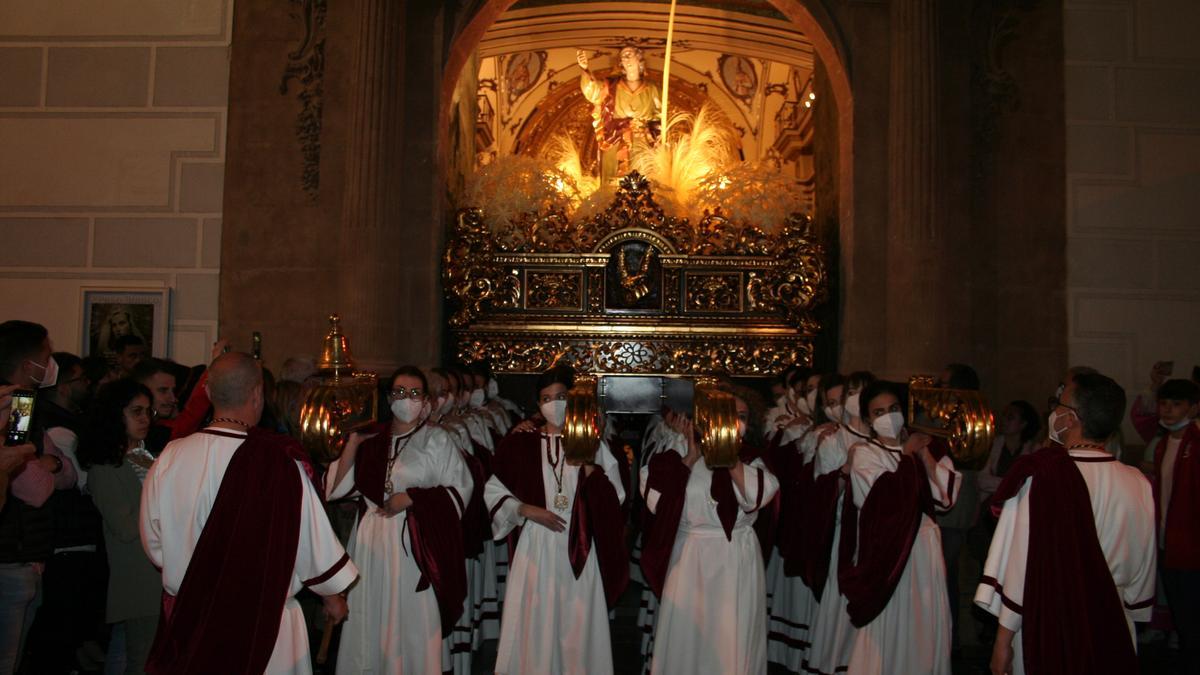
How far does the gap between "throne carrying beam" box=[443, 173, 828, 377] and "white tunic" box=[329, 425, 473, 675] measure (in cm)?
424

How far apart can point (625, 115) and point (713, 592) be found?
377 inches

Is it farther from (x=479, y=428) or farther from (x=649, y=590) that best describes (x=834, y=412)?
(x=479, y=428)

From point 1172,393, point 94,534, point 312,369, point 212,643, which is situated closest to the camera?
point 212,643

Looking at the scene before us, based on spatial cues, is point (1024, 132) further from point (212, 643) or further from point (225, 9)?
point (212, 643)

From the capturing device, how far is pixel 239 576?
3506mm

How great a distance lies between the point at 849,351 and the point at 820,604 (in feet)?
12.3

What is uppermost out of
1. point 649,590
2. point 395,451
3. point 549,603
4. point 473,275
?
point 473,275

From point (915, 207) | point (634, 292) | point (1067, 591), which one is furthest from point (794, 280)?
point (1067, 591)

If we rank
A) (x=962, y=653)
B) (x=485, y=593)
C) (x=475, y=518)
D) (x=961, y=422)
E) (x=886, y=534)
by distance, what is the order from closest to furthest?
(x=961, y=422)
(x=886, y=534)
(x=475, y=518)
(x=962, y=653)
(x=485, y=593)

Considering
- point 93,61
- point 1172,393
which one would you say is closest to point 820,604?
point 1172,393

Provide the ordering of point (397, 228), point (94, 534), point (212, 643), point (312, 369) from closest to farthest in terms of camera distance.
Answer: point (212, 643) < point (94, 534) < point (312, 369) < point (397, 228)

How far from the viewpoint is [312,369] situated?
6.84 metres

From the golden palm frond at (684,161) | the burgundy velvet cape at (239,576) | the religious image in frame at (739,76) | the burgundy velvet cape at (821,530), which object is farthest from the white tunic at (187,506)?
the religious image in frame at (739,76)

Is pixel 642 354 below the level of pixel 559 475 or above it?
above
